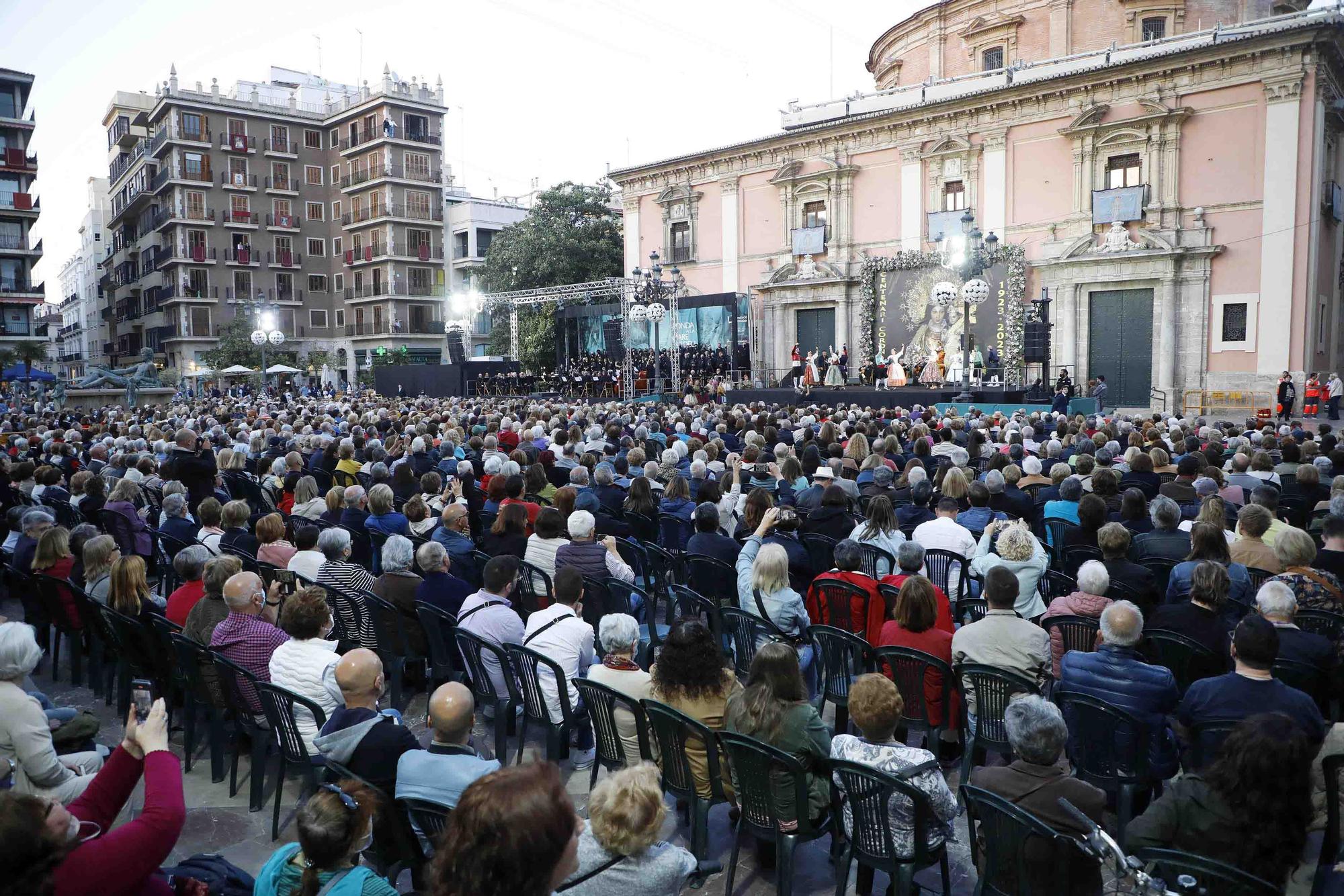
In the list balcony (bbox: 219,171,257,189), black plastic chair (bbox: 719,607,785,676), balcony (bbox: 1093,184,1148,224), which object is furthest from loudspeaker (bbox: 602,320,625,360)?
balcony (bbox: 219,171,257,189)

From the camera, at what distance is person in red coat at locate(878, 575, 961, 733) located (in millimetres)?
4473

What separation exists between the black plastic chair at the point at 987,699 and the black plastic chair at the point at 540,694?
1.95 meters

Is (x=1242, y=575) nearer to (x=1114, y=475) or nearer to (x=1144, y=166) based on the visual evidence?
(x=1114, y=475)

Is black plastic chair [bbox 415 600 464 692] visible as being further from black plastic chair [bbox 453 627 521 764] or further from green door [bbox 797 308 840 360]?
green door [bbox 797 308 840 360]

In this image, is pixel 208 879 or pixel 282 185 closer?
pixel 208 879

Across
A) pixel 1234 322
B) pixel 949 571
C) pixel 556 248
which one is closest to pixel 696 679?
pixel 949 571

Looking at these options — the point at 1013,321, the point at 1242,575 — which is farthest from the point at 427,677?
the point at 1013,321

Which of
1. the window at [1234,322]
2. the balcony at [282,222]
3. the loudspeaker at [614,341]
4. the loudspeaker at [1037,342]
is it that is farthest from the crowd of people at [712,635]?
the balcony at [282,222]

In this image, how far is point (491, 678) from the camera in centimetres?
502

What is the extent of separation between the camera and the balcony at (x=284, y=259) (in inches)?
2154

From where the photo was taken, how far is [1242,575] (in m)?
5.23

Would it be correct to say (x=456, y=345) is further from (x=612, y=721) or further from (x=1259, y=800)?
(x=1259, y=800)

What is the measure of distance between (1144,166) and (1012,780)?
25943 millimetres

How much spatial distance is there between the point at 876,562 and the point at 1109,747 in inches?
105
